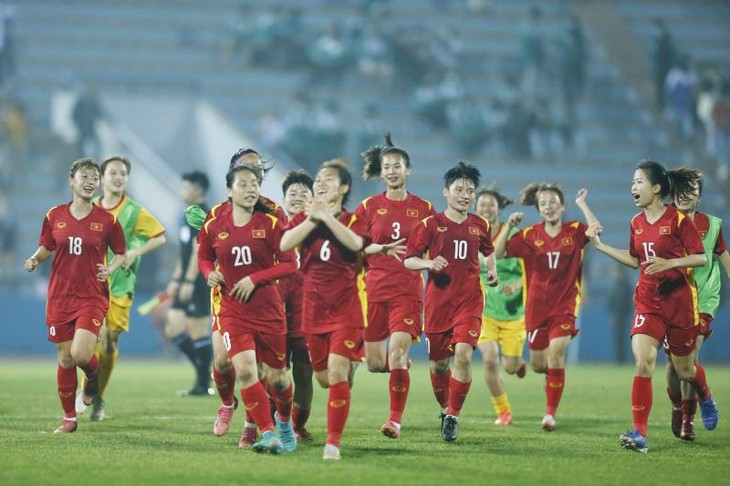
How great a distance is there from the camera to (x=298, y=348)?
10320 millimetres

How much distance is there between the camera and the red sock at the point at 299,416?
10.2 m

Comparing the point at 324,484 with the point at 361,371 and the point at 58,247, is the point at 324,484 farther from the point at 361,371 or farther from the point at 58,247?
the point at 361,371

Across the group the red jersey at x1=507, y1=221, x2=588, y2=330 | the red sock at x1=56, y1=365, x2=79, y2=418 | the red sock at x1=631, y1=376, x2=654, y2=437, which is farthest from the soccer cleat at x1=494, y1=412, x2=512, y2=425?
the red sock at x1=56, y1=365, x2=79, y2=418

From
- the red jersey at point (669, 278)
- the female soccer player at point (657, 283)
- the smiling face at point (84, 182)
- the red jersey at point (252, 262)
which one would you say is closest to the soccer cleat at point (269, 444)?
the red jersey at point (252, 262)

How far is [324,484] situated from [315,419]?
491cm

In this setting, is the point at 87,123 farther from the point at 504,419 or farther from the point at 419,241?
the point at 419,241

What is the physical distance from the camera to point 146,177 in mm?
26234

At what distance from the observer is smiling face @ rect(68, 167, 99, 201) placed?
10562 millimetres

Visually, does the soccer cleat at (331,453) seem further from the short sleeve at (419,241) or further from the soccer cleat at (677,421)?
the soccer cleat at (677,421)

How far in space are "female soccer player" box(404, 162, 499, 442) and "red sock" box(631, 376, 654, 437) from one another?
143 centimetres

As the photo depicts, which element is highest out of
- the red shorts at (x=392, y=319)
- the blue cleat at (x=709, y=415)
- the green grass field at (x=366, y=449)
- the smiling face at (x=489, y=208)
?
the smiling face at (x=489, y=208)

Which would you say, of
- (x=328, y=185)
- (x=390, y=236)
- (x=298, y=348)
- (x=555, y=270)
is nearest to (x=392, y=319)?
(x=390, y=236)

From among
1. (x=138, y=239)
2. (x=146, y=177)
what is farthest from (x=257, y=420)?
(x=146, y=177)

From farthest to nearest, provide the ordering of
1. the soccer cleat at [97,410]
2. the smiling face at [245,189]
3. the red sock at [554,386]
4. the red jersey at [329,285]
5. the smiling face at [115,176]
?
the smiling face at [115,176], the soccer cleat at [97,410], the red sock at [554,386], the smiling face at [245,189], the red jersey at [329,285]
